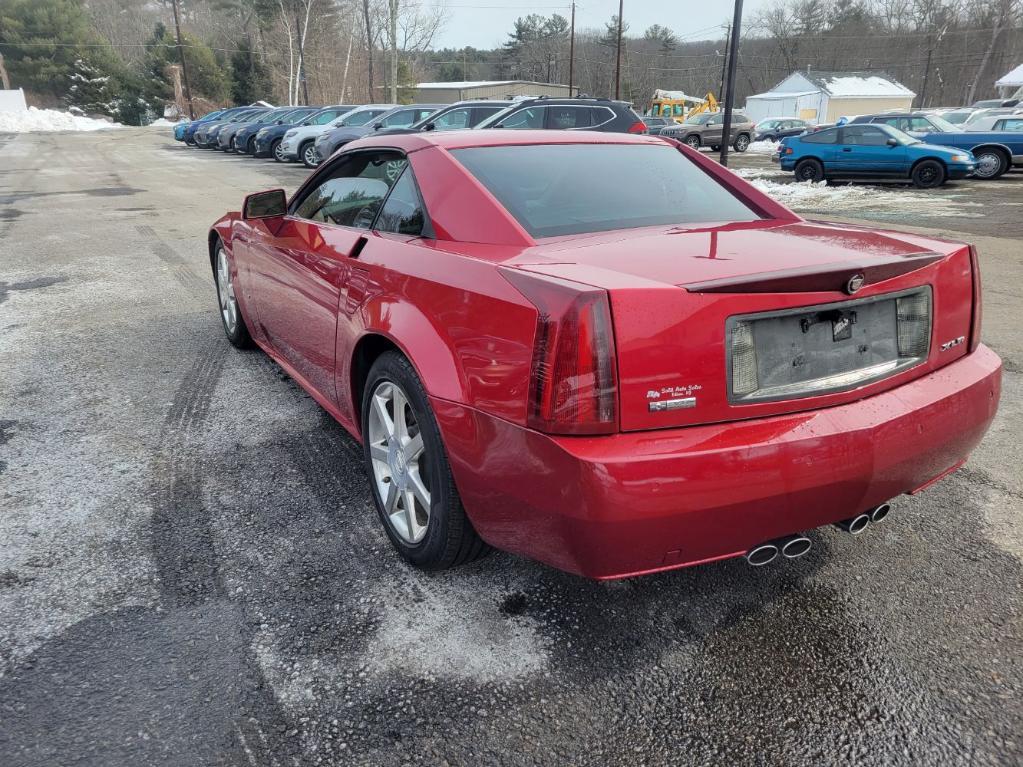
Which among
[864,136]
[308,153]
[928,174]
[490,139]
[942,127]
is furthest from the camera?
[308,153]

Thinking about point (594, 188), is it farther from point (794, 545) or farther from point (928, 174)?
point (928, 174)

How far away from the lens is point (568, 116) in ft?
48.9

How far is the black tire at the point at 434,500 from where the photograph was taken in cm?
228

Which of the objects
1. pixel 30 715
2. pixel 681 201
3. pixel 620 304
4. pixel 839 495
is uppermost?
pixel 681 201

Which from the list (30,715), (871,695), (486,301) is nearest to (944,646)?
(871,695)

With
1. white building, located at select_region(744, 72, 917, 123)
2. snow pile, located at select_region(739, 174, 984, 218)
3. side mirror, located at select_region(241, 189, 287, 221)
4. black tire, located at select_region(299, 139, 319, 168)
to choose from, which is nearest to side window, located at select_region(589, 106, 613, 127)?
snow pile, located at select_region(739, 174, 984, 218)

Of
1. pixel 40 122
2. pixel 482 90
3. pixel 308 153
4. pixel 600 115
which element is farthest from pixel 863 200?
pixel 482 90

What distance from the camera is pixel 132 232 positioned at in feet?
34.0

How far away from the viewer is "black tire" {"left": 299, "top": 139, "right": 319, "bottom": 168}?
20.6 m

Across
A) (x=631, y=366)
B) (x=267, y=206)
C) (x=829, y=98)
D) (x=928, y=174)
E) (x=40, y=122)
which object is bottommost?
(x=631, y=366)

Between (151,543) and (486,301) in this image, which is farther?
(151,543)

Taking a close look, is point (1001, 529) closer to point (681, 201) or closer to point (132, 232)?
point (681, 201)

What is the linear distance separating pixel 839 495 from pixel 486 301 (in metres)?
1.11

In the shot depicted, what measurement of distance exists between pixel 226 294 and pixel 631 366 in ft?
13.7
